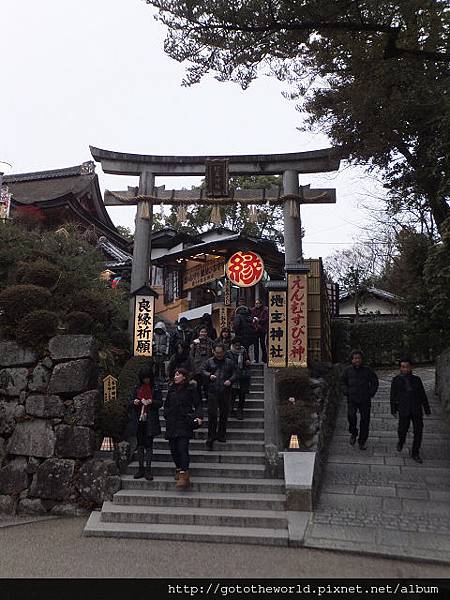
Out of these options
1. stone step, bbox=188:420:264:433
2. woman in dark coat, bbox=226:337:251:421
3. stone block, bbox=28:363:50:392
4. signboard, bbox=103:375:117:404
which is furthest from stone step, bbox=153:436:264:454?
stone block, bbox=28:363:50:392

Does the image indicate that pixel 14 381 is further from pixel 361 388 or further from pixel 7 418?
pixel 361 388

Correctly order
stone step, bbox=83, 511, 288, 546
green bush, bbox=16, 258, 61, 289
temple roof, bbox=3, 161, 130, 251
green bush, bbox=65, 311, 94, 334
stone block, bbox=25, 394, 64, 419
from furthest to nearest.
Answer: temple roof, bbox=3, 161, 130, 251
green bush, bbox=16, 258, 61, 289
green bush, bbox=65, 311, 94, 334
stone block, bbox=25, 394, 64, 419
stone step, bbox=83, 511, 288, 546

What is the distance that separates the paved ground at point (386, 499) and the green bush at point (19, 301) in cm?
604

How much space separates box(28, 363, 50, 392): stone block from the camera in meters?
8.37

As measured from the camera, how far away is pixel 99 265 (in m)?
12.6

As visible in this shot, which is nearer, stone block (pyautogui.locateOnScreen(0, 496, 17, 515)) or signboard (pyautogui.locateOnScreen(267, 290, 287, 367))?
stone block (pyautogui.locateOnScreen(0, 496, 17, 515))

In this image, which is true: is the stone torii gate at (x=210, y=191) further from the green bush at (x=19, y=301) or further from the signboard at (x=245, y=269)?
the green bush at (x=19, y=301)

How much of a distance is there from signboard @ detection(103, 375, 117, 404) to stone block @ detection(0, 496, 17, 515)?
2071 mm

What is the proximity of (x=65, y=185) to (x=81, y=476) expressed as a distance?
21023 mm

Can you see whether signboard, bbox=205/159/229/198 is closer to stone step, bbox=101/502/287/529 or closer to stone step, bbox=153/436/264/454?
stone step, bbox=153/436/264/454

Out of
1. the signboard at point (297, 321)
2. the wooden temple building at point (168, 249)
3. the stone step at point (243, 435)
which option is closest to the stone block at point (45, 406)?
the stone step at point (243, 435)

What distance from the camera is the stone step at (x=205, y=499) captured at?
6945 mm

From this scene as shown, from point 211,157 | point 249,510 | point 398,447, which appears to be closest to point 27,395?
point 249,510

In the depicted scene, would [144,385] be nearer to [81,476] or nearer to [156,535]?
[81,476]
